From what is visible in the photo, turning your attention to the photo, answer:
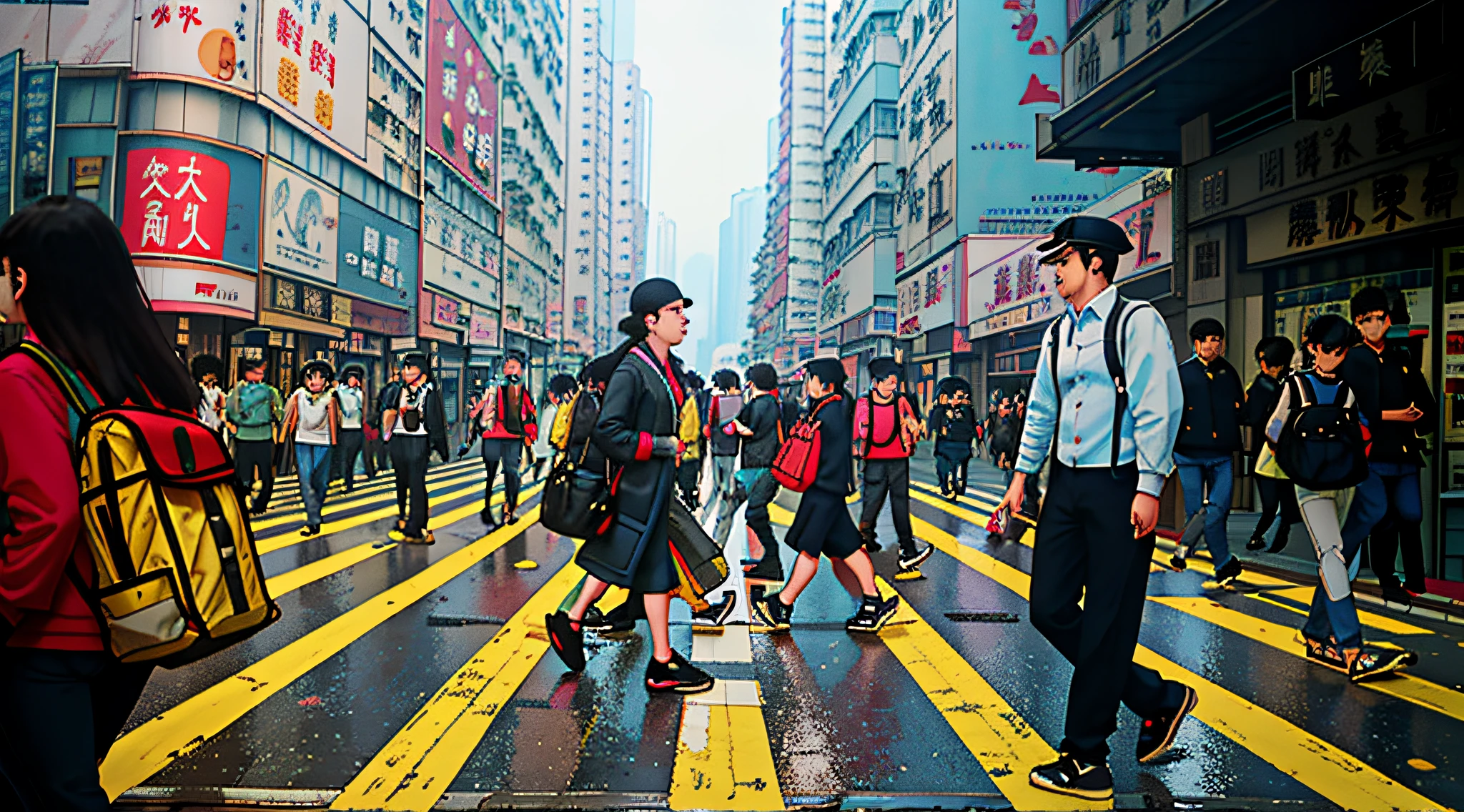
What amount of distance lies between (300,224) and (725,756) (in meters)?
21.3

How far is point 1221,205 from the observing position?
39.7 feet

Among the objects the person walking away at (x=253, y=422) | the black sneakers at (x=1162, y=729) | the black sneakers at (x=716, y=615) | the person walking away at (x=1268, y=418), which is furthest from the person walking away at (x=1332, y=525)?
the person walking away at (x=253, y=422)

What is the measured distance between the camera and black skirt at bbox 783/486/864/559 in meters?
5.53

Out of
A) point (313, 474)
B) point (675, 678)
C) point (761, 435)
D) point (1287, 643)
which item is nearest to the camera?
point (675, 678)

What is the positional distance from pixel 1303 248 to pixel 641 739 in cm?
1045

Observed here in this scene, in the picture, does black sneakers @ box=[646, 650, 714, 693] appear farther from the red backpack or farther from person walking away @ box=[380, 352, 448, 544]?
person walking away @ box=[380, 352, 448, 544]

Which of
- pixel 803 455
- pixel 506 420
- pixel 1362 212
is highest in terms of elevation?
pixel 1362 212

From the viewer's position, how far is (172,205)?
682 inches

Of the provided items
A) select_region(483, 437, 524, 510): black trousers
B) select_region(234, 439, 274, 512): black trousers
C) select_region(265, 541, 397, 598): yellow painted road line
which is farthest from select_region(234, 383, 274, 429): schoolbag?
select_region(483, 437, 524, 510): black trousers

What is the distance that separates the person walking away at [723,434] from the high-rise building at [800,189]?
56952 millimetres

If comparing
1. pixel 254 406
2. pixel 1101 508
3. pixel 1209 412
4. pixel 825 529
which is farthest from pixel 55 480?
pixel 254 406

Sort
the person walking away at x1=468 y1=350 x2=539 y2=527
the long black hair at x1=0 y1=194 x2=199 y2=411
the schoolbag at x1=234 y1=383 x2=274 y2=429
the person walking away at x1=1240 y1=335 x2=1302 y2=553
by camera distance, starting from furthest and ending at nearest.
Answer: the schoolbag at x1=234 y1=383 x2=274 y2=429 → the person walking away at x1=468 y1=350 x2=539 y2=527 → the person walking away at x1=1240 y1=335 x2=1302 y2=553 → the long black hair at x1=0 y1=194 x2=199 y2=411

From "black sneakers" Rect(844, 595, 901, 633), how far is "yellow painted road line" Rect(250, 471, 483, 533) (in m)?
5.40

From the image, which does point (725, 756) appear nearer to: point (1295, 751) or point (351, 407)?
point (1295, 751)
